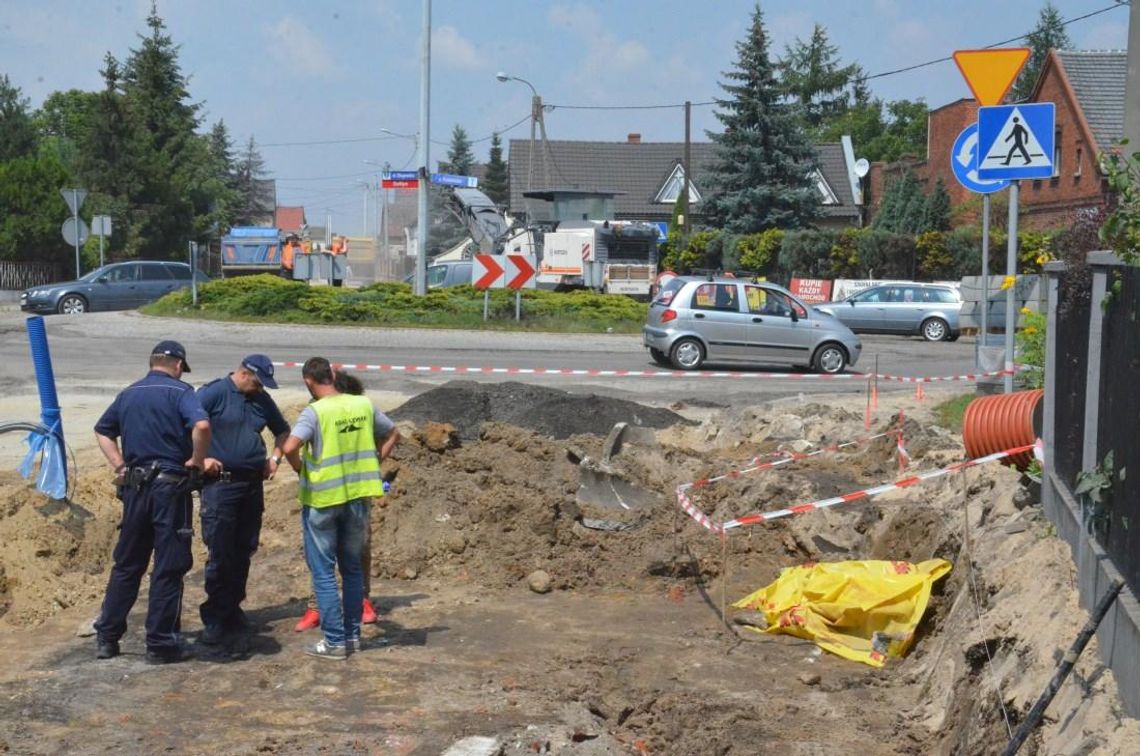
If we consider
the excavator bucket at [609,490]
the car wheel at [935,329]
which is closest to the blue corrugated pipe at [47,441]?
the excavator bucket at [609,490]

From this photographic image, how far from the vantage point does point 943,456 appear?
11.1 metres

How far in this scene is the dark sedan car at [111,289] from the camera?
34.1 m

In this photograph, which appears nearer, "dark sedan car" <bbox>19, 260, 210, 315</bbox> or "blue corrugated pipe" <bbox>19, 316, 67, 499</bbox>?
"blue corrugated pipe" <bbox>19, 316, 67, 499</bbox>

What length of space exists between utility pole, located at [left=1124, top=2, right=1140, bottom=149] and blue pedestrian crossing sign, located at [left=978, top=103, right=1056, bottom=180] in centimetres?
77

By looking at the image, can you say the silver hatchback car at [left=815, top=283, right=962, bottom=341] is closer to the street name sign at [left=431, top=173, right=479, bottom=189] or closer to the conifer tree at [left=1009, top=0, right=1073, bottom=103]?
the street name sign at [left=431, top=173, right=479, bottom=189]

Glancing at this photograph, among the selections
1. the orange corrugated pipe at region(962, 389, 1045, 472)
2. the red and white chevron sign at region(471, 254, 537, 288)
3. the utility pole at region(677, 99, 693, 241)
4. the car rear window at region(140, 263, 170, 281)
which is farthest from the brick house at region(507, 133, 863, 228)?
the orange corrugated pipe at region(962, 389, 1045, 472)

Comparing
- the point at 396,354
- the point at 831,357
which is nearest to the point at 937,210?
the point at 831,357

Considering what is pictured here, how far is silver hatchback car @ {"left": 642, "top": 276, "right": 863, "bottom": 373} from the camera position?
2278cm

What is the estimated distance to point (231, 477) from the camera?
7.76 metres

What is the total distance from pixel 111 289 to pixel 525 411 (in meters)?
23.4

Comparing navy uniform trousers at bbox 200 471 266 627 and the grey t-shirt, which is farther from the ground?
the grey t-shirt

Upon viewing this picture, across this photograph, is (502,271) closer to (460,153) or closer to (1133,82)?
(1133,82)

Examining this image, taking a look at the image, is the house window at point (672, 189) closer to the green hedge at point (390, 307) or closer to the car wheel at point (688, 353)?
the green hedge at point (390, 307)

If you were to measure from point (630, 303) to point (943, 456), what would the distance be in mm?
21847
